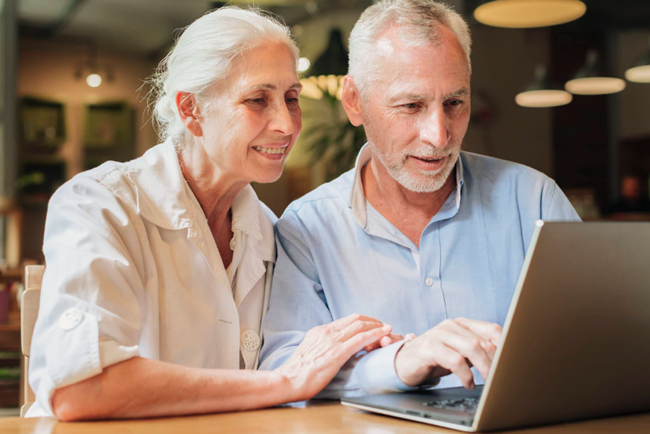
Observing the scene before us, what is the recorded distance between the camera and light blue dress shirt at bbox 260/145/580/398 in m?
1.36

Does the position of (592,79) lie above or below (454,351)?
above

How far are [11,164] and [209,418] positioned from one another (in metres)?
5.71

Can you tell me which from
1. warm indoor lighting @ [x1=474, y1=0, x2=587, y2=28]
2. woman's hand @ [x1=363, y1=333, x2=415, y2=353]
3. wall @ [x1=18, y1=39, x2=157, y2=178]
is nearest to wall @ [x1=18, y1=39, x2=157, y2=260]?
wall @ [x1=18, y1=39, x2=157, y2=178]

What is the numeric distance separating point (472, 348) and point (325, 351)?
0.86ft

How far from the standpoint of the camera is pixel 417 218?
148 cm

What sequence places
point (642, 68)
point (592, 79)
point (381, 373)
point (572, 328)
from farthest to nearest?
point (592, 79) → point (642, 68) → point (381, 373) → point (572, 328)

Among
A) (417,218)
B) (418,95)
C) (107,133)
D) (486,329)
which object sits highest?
(107,133)

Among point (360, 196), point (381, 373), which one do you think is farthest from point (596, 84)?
point (381, 373)

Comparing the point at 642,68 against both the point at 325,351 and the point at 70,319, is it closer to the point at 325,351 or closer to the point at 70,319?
the point at 325,351

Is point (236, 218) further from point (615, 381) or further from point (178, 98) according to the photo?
point (615, 381)

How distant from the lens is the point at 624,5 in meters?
6.77

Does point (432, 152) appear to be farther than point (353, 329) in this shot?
Yes

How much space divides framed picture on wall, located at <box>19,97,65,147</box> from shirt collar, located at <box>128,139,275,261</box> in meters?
5.12

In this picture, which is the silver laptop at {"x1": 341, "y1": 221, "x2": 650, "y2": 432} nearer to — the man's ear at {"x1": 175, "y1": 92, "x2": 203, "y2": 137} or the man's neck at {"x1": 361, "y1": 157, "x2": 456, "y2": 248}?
the man's neck at {"x1": 361, "y1": 157, "x2": 456, "y2": 248}
